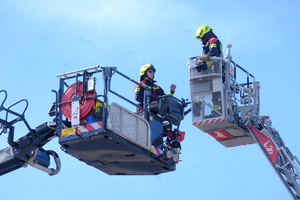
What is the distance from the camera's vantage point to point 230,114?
23578 millimetres

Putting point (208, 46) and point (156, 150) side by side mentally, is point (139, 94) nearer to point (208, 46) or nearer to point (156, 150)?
point (156, 150)

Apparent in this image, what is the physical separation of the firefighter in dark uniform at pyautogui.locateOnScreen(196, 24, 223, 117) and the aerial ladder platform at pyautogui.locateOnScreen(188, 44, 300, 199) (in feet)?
0.09

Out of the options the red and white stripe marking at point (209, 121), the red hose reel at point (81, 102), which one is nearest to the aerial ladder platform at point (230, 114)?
the red and white stripe marking at point (209, 121)

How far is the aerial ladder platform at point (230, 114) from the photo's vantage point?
23.4m

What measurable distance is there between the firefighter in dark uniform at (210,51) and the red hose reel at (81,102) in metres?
4.32

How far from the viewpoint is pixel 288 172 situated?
23.4 metres

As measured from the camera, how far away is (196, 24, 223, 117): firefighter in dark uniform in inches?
923

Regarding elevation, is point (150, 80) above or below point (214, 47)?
below

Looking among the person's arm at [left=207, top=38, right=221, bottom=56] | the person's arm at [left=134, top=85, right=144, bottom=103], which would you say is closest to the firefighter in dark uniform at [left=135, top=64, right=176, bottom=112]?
the person's arm at [left=134, top=85, right=144, bottom=103]

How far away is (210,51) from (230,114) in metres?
1.91

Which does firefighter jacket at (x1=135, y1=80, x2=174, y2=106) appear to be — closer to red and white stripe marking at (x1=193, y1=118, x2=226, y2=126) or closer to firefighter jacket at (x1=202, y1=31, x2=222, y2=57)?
red and white stripe marking at (x1=193, y1=118, x2=226, y2=126)

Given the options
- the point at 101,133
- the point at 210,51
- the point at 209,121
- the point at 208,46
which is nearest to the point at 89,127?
the point at 101,133

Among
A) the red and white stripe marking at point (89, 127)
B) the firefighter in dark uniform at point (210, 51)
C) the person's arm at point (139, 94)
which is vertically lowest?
the red and white stripe marking at point (89, 127)

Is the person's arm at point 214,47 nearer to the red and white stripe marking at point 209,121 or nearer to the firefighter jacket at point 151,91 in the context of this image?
the firefighter jacket at point 151,91
